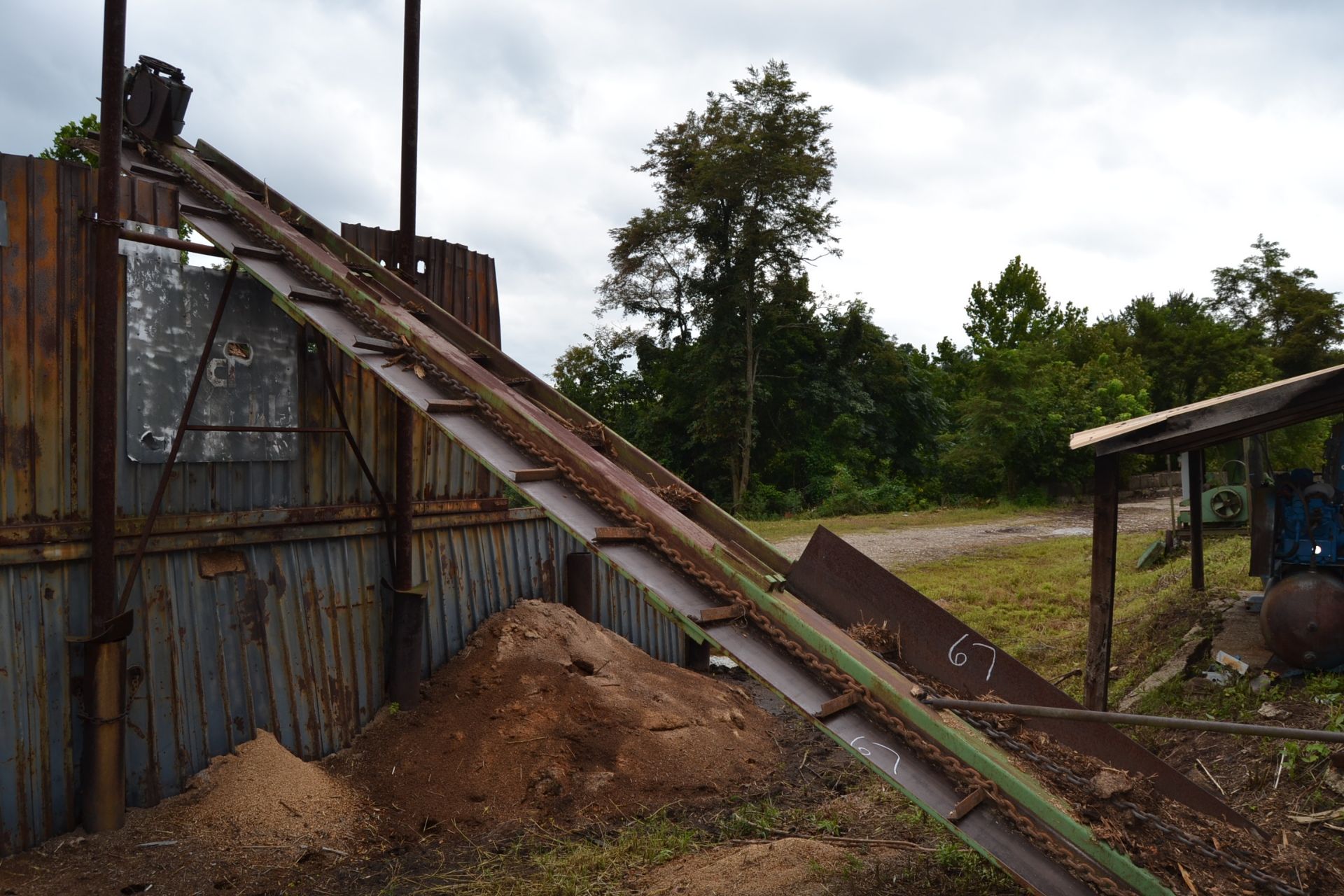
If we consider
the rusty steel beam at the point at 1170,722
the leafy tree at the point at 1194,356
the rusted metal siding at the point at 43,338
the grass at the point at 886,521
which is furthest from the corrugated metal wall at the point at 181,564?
the leafy tree at the point at 1194,356

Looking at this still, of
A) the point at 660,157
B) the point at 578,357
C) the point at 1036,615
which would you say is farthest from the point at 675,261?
the point at 1036,615

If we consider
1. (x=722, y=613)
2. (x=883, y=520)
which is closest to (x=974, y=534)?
(x=883, y=520)

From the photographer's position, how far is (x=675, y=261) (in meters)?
31.2

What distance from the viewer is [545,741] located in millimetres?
6672

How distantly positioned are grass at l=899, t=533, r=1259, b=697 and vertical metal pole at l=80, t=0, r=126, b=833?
7606 millimetres

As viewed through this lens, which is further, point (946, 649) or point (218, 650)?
point (218, 650)

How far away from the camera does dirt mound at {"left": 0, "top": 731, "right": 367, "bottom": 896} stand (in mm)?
4824

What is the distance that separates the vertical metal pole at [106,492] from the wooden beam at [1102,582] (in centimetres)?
606

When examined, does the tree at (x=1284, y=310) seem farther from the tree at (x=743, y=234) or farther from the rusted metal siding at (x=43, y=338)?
the rusted metal siding at (x=43, y=338)

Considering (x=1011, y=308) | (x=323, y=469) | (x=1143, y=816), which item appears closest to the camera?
(x=1143, y=816)

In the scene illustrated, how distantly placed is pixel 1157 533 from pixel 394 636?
17.2 meters

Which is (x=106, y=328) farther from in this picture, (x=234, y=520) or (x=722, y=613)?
(x=722, y=613)

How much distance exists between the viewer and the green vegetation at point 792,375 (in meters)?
29.2

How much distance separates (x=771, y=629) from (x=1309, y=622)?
5187 mm
